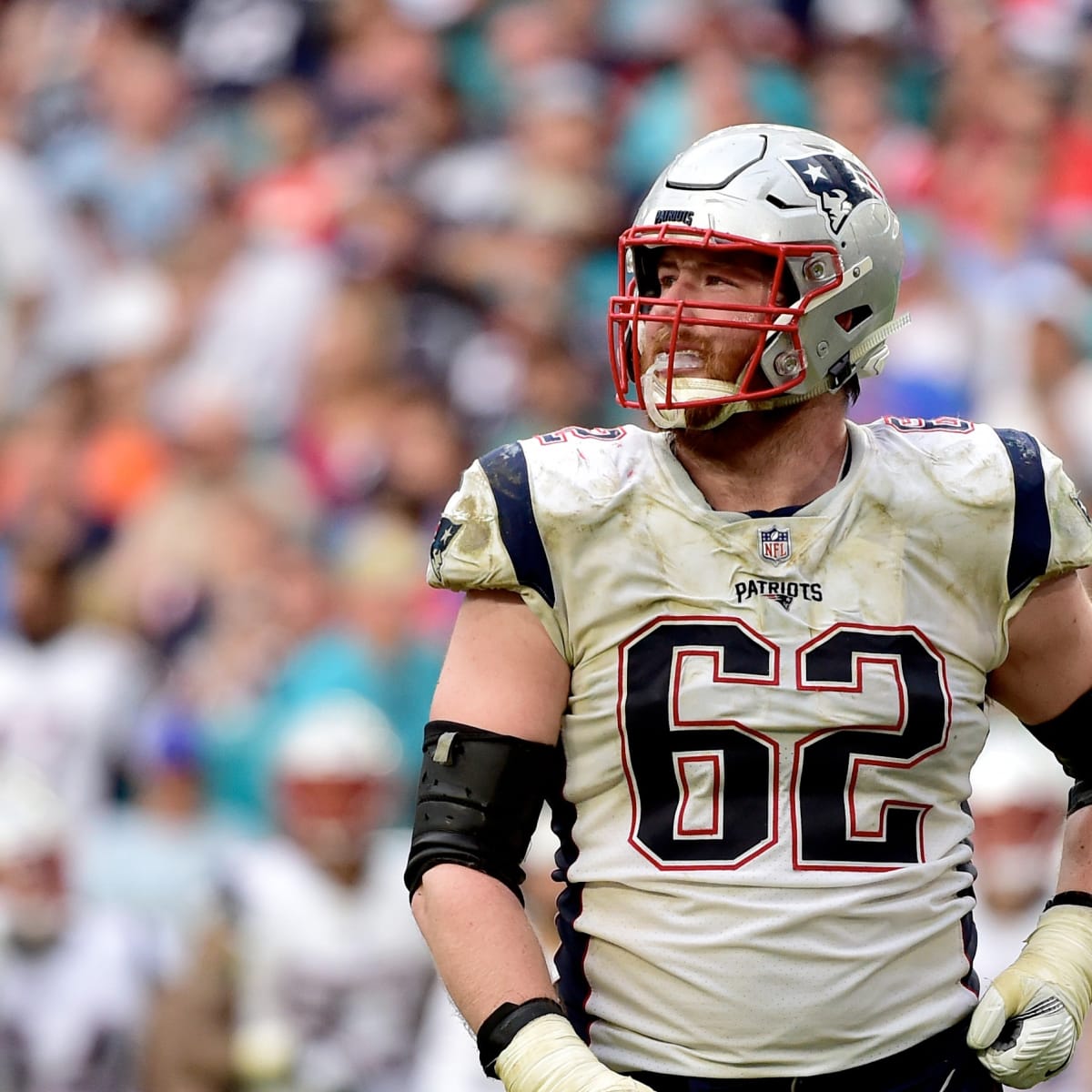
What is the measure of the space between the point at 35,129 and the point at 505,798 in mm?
7751

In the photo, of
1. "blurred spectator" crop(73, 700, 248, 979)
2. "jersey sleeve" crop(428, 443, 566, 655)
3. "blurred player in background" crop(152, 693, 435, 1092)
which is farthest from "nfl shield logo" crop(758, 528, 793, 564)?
"blurred spectator" crop(73, 700, 248, 979)

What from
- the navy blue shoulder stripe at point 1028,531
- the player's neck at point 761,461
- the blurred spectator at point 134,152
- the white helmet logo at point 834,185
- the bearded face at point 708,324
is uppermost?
the white helmet logo at point 834,185

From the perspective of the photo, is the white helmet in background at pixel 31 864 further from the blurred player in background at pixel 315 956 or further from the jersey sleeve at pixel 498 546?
the jersey sleeve at pixel 498 546

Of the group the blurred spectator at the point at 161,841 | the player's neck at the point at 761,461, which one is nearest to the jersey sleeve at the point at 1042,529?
the player's neck at the point at 761,461

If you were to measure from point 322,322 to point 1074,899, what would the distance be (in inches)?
226

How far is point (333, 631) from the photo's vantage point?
7414 millimetres

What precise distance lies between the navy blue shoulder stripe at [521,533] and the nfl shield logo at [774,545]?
29 cm

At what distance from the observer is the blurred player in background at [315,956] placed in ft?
20.7

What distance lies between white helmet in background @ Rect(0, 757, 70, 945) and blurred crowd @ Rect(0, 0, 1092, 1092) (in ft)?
A: 0.09

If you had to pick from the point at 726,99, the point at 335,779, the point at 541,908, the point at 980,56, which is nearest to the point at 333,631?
the point at 335,779

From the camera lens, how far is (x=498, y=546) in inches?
119

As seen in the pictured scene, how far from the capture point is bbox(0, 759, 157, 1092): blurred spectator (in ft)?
21.4

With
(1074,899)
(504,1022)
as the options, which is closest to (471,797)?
(504,1022)

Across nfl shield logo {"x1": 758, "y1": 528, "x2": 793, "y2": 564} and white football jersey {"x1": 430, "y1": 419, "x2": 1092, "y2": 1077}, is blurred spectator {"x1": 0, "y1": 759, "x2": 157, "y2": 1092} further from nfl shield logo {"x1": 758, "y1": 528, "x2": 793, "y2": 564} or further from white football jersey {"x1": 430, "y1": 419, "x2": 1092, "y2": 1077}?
nfl shield logo {"x1": 758, "y1": 528, "x2": 793, "y2": 564}
